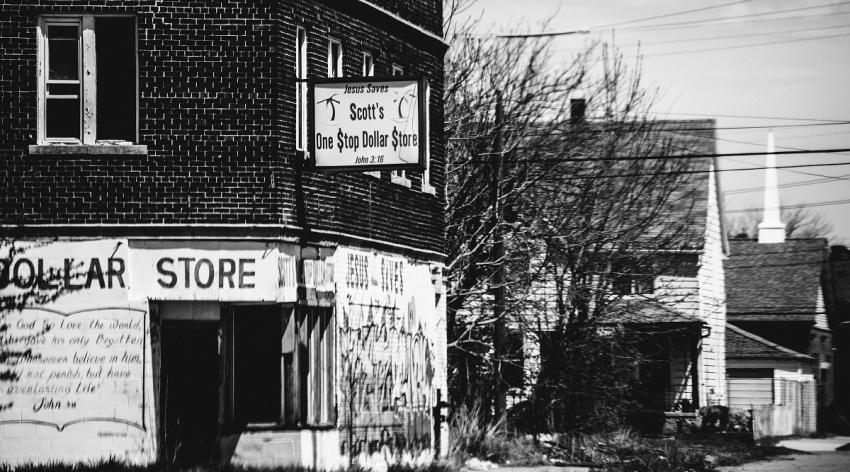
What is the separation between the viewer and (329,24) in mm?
18703

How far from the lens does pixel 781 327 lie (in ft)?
151

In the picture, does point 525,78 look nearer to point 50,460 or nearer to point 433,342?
point 433,342

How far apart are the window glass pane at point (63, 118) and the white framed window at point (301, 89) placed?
10.5 ft

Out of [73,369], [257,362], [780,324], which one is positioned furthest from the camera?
[780,324]

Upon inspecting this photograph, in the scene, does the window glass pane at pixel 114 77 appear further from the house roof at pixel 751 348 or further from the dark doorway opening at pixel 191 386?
the house roof at pixel 751 348

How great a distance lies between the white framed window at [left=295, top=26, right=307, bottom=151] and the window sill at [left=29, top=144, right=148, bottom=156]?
93.9 inches

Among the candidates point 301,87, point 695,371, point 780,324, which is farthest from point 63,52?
point 780,324

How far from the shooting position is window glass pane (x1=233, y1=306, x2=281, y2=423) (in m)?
17.2

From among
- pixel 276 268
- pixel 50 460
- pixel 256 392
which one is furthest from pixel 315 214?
pixel 50 460

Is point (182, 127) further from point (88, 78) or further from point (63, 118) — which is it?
point (63, 118)

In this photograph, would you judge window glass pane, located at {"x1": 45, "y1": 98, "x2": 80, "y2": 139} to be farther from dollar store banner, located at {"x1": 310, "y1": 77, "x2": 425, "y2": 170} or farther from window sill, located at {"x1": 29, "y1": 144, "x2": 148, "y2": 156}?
dollar store banner, located at {"x1": 310, "y1": 77, "x2": 425, "y2": 170}

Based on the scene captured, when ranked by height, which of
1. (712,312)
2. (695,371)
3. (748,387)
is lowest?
(748,387)

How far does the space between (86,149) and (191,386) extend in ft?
12.0

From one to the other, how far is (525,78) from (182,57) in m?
13.2
